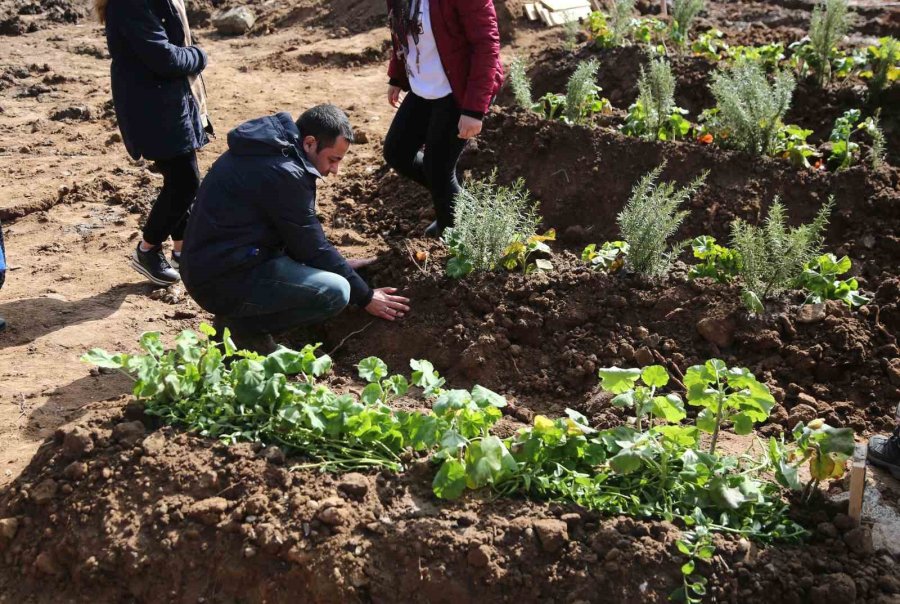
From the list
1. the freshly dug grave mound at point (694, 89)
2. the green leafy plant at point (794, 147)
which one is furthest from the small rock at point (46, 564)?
the freshly dug grave mound at point (694, 89)

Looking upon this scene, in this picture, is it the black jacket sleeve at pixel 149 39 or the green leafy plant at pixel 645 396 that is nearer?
the green leafy plant at pixel 645 396

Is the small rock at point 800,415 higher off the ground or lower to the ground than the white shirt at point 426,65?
lower

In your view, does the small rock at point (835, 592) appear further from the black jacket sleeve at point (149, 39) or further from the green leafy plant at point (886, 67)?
the green leafy plant at point (886, 67)

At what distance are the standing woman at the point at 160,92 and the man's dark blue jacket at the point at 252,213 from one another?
0.67 meters

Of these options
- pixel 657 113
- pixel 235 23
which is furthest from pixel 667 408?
pixel 235 23

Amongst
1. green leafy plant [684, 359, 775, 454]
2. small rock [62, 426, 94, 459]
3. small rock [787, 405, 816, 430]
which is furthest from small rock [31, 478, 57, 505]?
small rock [787, 405, 816, 430]

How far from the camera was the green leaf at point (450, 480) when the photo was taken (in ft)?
10.6

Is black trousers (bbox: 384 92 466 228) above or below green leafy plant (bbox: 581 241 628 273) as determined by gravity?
above

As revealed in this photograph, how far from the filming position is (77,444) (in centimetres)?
350

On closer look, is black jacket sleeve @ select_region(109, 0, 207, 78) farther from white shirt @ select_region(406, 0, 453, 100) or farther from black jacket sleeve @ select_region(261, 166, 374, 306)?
white shirt @ select_region(406, 0, 453, 100)

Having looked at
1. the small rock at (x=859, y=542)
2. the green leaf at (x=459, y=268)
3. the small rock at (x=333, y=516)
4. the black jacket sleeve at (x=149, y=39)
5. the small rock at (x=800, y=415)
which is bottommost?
the small rock at (x=800, y=415)

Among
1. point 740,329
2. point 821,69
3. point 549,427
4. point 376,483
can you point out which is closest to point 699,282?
point 740,329

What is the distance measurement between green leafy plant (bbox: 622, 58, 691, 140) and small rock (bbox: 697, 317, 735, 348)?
1994 mm

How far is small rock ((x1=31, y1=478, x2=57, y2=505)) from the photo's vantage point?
11.2 ft
